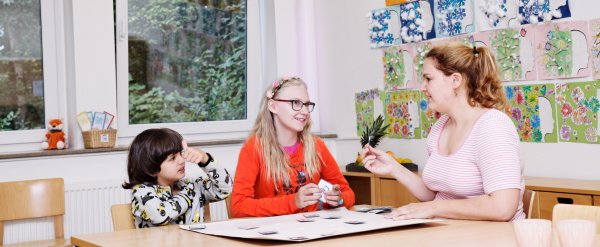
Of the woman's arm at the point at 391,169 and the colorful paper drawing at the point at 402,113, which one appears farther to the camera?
the colorful paper drawing at the point at 402,113

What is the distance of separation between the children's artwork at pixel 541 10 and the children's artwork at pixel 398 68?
867mm

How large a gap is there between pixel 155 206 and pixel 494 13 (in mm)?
2231

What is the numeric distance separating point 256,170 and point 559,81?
172 centimetres

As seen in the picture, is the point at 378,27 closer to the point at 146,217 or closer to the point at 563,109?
the point at 563,109

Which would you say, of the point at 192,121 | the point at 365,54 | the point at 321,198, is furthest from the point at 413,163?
the point at 321,198

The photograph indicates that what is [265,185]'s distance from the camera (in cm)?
264

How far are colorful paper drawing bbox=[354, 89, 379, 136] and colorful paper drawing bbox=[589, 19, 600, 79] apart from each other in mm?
1559

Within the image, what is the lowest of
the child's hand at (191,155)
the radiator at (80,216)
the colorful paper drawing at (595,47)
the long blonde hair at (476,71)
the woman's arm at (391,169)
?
the radiator at (80,216)

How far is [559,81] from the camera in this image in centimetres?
356

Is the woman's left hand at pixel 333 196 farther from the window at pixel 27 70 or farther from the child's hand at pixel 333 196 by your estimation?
the window at pixel 27 70

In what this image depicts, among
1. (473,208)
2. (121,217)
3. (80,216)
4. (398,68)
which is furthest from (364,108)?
(473,208)

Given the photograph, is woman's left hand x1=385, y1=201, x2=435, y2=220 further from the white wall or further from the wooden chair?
the white wall

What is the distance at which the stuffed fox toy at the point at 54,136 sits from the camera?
406 cm

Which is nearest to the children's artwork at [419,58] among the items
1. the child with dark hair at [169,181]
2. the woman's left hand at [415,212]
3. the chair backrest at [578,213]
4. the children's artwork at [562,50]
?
the children's artwork at [562,50]
